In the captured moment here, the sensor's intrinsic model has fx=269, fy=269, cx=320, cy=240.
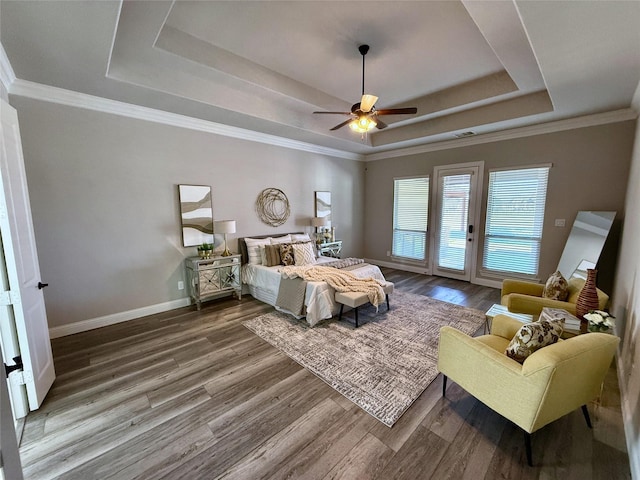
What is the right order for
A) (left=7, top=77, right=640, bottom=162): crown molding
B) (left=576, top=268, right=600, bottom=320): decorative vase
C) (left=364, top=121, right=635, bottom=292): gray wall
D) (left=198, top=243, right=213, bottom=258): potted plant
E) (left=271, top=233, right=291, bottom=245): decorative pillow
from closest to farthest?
(left=576, top=268, right=600, bottom=320): decorative vase
(left=7, top=77, right=640, bottom=162): crown molding
(left=364, top=121, right=635, bottom=292): gray wall
(left=198, top=243, right=213, bottom=258): potted plant
(left=271, top=233, right=291, bottom=245): decorative pillow

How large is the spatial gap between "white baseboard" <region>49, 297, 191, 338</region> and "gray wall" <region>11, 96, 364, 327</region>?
0.06 m

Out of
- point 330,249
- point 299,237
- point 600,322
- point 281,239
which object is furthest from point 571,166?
point 281,239

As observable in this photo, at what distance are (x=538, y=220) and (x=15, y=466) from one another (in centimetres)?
600

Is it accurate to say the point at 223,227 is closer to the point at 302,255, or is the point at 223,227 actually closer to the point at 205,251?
the point at 205,251

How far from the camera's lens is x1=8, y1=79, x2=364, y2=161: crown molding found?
2.88 m

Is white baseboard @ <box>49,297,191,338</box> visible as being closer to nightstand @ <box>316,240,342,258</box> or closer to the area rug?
the area rug

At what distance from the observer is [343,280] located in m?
3.69

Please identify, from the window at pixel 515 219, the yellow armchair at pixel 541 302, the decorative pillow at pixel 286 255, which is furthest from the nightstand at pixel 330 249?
the yellow armchair at pixel 541 302

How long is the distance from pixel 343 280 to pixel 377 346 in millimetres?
992

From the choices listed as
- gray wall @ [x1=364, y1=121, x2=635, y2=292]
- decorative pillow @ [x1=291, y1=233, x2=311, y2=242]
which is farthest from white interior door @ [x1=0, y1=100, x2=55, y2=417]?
gray wall @ [x1=364, y1=121, x2=635, y2=292]

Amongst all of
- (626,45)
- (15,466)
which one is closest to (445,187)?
(626,45)

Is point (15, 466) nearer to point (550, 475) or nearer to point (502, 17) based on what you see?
point (550, 475)

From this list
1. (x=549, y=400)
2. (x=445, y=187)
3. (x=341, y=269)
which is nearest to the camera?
(x=549, y=400)

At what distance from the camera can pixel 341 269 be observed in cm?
423
